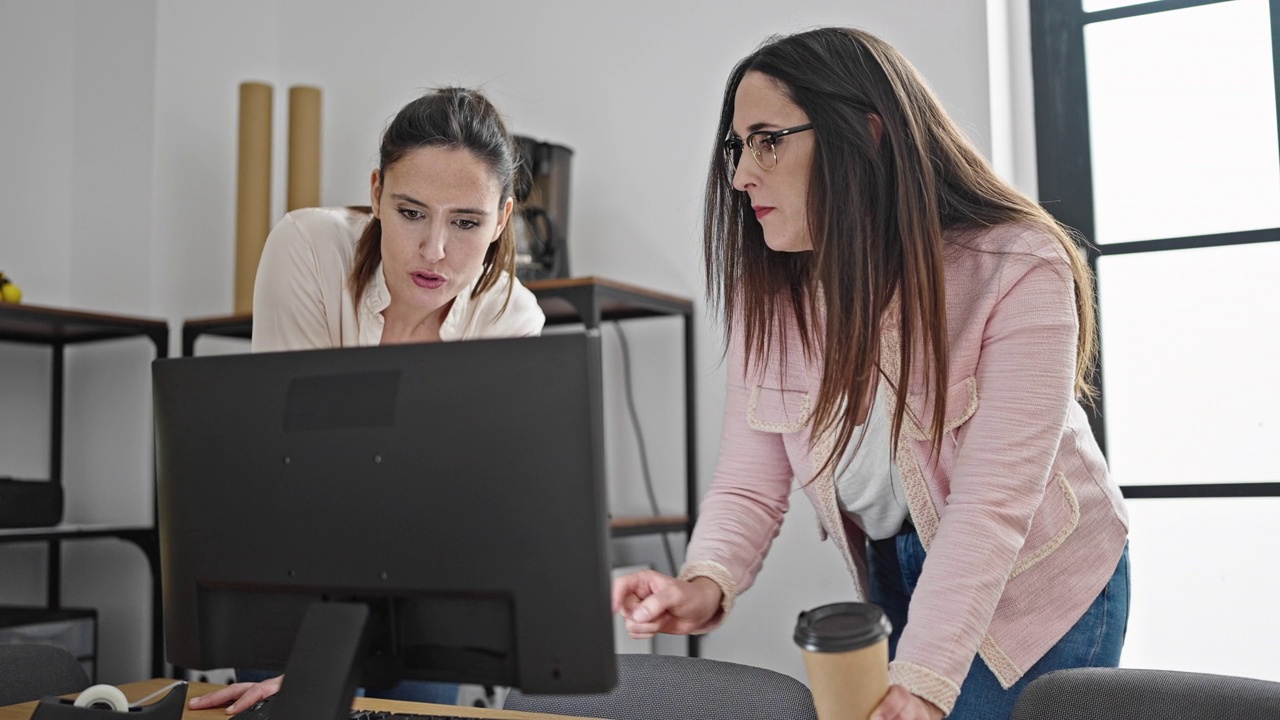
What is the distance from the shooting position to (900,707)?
0.90m

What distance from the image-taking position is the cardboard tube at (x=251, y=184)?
109 inches

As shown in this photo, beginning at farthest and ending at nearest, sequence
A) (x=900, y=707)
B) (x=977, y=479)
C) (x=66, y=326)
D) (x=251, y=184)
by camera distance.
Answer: (x=251, y=184)
(x=66, y=326)
(x=977, y=479)
(x=900, y=707)

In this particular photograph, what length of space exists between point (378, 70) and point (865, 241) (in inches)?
83.4

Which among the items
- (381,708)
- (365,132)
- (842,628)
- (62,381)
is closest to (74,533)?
(62,381)

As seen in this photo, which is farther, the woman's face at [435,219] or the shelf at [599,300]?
the shelf at [599,300]

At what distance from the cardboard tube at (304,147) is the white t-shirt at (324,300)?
3.75 feet

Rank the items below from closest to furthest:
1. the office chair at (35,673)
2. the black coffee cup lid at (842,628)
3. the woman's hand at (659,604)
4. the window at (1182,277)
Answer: the black coffee cup lid at (842,628) < the woman's hand at (659,604) < the office chair at (35,673) < the window at (1182,277)

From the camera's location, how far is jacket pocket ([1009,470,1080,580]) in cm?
124

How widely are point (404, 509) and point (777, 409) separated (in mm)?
593

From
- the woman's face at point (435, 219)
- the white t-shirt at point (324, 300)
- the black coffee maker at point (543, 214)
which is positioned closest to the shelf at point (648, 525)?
the black coffee maker at point (543, 214)

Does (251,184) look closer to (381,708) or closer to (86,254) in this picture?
(86,254)

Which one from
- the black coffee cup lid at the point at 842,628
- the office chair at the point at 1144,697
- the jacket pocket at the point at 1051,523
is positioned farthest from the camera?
the jacket pocket at the point at 1051,523

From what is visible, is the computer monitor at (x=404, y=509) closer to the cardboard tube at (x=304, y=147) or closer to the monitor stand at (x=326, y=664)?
the monitor stand at (x=326, y=664)

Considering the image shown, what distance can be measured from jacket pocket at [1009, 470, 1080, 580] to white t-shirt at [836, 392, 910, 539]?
0.14 m
